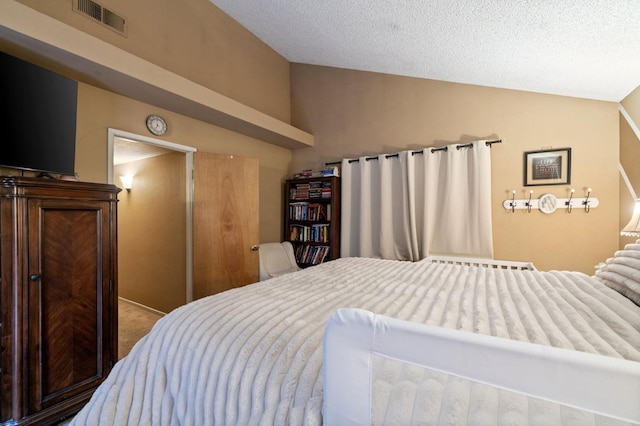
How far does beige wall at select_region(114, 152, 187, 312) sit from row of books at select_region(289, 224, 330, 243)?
151 centimetres

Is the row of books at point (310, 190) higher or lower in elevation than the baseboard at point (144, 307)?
higher

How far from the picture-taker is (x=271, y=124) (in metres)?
3.31

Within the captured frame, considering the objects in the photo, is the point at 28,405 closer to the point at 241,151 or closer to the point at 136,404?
the point at 136,404

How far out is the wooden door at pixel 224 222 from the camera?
9.51 feet

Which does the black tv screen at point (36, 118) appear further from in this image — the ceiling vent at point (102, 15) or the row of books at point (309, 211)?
the row of books at point (309, 211)

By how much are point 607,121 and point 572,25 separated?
136 centimetres

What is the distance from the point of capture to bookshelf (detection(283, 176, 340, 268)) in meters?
3.65

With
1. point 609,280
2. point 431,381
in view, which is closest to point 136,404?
point 431,381

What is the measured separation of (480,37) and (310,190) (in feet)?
8.33

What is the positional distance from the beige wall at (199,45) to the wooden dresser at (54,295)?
1371 millimetres

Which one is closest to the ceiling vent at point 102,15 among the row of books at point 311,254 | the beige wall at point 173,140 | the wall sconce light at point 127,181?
the beige wall at point 173,140

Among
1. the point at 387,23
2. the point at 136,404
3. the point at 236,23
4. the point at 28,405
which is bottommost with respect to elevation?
the point at 28,405

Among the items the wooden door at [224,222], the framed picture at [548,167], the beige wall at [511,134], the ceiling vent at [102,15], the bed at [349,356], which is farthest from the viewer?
the wooden door at [224,222]

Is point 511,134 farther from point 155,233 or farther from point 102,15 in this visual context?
point 155,233
